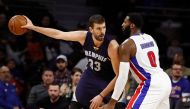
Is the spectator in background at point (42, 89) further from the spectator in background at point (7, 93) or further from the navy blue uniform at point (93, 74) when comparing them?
the navy blue uniform at point (93, 74)

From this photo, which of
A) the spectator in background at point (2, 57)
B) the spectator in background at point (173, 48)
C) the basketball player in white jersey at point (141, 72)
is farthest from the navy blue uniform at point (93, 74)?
the spectator in background at point (173, 48)

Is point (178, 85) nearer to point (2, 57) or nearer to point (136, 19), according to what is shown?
point (2, 57)

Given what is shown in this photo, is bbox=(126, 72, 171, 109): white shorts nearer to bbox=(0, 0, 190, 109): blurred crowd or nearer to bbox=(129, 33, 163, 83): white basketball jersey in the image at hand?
bbox=(129, 33, 163, 83): white basketball jersey

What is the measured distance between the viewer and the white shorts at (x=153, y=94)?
6.39m

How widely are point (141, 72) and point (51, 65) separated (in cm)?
512

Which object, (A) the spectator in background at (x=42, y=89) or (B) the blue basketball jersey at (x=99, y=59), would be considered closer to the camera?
(B) the blue basketball jersey at (x=99, y=59)

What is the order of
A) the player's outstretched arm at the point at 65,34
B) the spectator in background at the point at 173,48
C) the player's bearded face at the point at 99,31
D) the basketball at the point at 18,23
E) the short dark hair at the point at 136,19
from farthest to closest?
the spectator in background at the point at 173,48
the basketball at the point at 18,23
the player's outstretched arm at the point at 65,34
the player's bearded face at the point at 99,31
the short dark hair at the point at 136,19

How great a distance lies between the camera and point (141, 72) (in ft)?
21.5

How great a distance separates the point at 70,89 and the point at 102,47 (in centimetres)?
345

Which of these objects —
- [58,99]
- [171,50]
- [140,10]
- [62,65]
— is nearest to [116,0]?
[140,10]

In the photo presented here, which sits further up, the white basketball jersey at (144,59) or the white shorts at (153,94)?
the white basketball jersey at (144,59)

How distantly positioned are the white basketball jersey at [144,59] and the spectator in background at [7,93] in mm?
4162

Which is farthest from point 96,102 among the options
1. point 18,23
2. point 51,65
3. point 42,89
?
point 51,65

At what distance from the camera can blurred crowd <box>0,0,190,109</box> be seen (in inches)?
396
